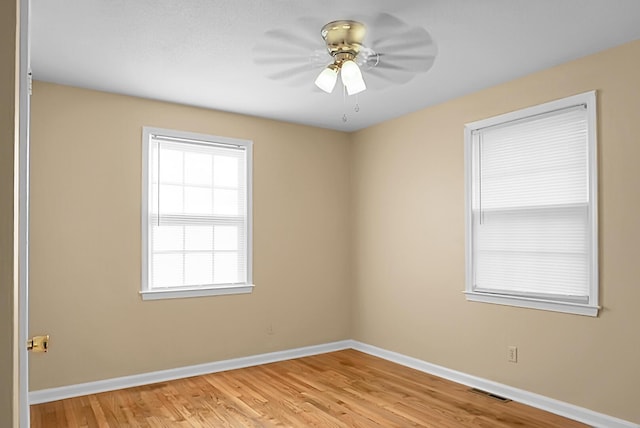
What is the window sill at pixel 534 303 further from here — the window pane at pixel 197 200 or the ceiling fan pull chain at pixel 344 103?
the window pane at pixel 197 200

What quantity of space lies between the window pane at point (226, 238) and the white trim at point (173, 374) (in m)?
1.12

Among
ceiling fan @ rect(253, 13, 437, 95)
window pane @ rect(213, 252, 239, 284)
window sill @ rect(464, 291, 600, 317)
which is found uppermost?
ceiling fan @ rect(253, 13, 437, 95)

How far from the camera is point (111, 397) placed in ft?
12.5

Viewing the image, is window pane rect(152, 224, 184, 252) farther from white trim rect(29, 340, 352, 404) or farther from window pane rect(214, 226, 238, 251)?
white trim rect(29, 340, 352, 404)

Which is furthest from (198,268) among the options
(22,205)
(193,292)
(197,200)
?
(22,205)

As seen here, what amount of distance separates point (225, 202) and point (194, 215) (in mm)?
355

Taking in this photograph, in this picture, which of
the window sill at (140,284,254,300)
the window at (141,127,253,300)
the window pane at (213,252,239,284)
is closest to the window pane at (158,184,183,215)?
the window at (141,127,253,300)

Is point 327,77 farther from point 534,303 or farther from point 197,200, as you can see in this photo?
point 534,303

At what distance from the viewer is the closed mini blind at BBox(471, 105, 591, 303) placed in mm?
3379

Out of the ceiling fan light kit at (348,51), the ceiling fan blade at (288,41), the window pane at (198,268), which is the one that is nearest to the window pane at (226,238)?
the window pane at (198,268)

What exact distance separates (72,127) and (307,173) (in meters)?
2.37

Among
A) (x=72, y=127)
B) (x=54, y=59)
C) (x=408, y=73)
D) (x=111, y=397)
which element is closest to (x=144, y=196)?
(x=72, y=127)

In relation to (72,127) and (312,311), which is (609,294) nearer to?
(312,311)

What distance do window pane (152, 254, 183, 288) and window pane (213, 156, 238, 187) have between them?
2.77 ft
